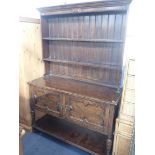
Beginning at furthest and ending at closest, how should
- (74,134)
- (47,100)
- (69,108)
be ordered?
(74,134) < (47,100) < (69,108)

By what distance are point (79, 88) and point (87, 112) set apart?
33 cm

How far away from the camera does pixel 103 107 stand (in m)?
1.59

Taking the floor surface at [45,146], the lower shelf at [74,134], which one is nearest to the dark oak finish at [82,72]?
the lower shelf at [74,134]

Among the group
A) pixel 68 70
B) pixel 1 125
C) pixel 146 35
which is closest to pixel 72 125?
pixel 68 70

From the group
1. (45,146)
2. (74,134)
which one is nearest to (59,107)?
(74,134)

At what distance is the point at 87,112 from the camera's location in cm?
170

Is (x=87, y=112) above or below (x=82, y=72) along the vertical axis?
below

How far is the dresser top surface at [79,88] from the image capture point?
1657 millimetres

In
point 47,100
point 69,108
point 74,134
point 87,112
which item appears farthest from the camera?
point 74,134

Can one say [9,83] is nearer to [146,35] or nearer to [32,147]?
[146,35]

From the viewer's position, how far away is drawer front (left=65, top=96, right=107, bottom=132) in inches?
63.9

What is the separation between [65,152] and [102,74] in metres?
1.14

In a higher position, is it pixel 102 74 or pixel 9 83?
pixel 9 83

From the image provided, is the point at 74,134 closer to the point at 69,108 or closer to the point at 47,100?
the point at 69,108
